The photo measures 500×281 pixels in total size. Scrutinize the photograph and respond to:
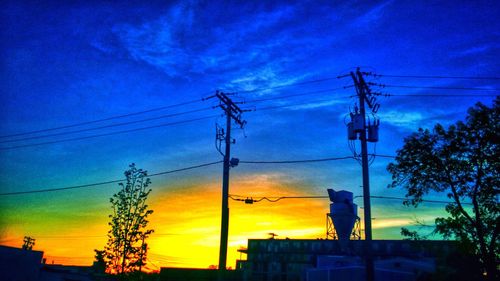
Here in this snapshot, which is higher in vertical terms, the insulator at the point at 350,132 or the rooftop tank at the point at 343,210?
the insulator at the point at 350,132

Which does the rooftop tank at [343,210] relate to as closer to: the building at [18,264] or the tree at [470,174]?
the tree at [470,174]

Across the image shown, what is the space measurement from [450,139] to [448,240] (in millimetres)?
6338

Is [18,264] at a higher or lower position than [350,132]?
lower

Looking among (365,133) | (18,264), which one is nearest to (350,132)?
(365,133)

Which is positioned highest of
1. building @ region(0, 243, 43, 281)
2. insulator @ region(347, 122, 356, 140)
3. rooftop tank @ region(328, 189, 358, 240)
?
insulator @ region(347, 122, 356, 140)

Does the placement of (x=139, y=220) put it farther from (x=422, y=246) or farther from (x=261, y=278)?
(x=261, y=278)

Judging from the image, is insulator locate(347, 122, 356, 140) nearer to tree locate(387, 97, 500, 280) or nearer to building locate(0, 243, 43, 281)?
tree locate(387, 97, 500, 280)

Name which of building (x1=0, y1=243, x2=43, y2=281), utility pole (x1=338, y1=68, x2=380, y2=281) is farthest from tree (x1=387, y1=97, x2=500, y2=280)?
building (x1=0, y1=243, x2=43, y2=281)

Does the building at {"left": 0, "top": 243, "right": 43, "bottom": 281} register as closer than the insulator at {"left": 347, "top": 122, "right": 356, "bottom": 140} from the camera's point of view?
No

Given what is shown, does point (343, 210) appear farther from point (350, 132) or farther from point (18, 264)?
point (18, 264)

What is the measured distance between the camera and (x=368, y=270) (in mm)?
21375

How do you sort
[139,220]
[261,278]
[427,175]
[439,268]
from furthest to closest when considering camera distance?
1. [261,278]
2. [139,220]
3. [439,268]
4. [427,175]

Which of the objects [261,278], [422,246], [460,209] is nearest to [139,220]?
[422,246]

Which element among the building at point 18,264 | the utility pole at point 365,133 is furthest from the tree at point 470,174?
the building at point 18,264
